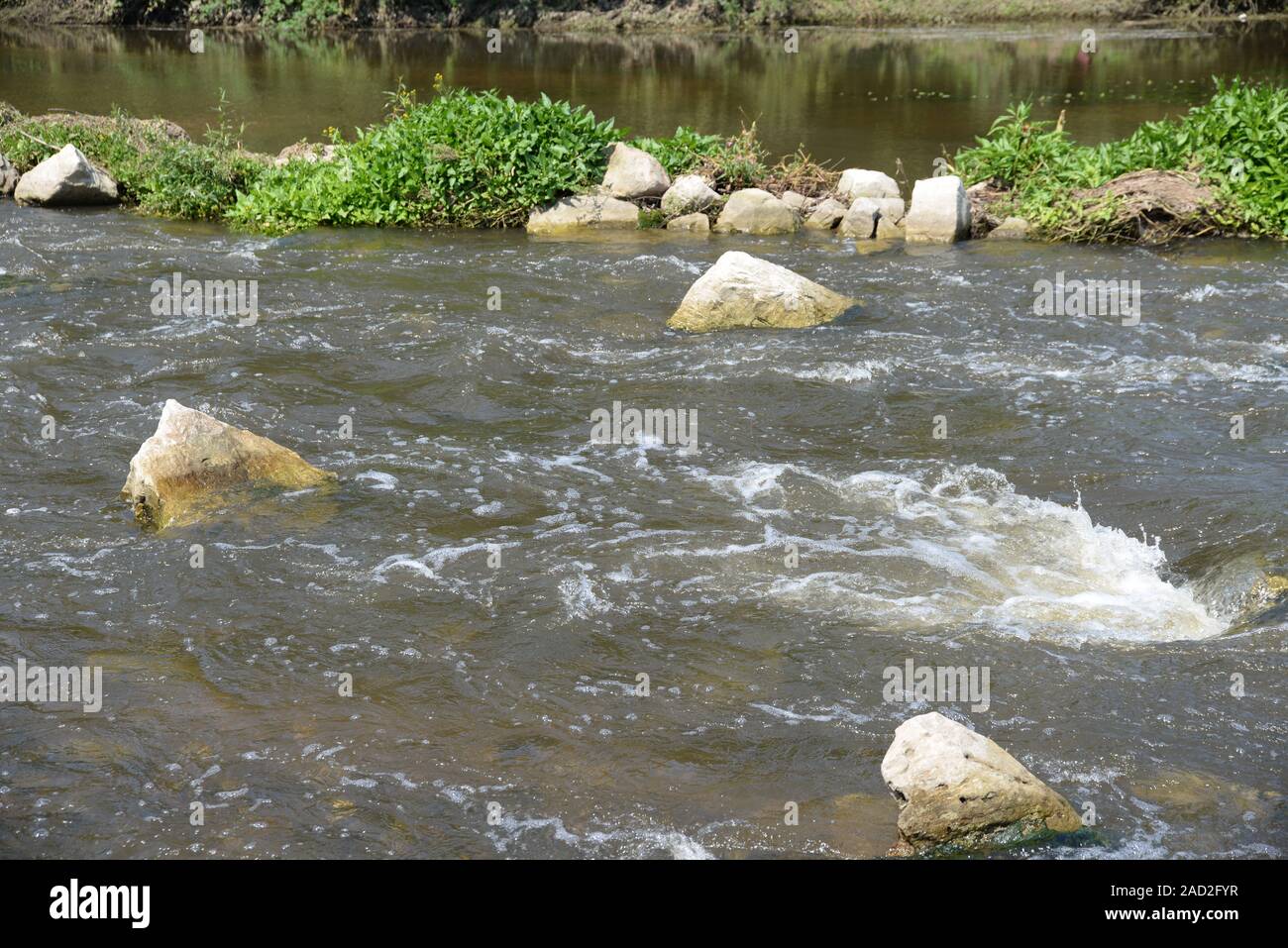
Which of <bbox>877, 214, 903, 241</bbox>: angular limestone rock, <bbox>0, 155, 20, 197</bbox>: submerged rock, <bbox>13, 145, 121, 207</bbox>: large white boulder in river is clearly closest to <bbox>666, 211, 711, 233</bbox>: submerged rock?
<bbox>877, 214, 903, 241</bbox>: angular limestone rock

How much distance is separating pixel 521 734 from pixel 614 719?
47 centimetres

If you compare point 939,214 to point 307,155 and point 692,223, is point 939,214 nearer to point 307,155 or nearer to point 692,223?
point 692,223

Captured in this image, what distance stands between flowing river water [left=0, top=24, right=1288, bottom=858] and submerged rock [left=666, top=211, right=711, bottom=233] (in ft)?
8.76

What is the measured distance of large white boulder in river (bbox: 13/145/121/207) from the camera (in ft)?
56.6

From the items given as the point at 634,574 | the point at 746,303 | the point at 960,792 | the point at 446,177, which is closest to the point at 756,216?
the point at 446,177

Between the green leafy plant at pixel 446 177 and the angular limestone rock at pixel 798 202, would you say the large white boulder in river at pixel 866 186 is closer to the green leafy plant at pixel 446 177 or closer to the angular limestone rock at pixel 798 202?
the angular limestone rock at pixel 798 202

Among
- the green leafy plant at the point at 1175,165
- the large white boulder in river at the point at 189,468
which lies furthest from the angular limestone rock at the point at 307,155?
the large white boulder in river at the point at 189,468

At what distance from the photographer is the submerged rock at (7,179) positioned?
18000 mm

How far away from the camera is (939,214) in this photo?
15.3m

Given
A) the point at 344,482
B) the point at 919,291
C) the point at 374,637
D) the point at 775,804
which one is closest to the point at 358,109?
the point at 919,291

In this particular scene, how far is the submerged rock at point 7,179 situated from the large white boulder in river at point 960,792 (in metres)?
16.9

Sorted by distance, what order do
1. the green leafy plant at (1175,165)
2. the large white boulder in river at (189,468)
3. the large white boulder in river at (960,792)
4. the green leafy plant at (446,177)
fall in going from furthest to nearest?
the green leafy plant at (446,177)
the green leafy plant at (1175,165)
the large white boulder in river at (189,468)
the large white boulder in river at (960,792)

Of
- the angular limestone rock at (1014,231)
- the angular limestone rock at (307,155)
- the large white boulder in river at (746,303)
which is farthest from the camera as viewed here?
the angular limestone rock at (307,155)

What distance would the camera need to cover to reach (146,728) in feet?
20.8
